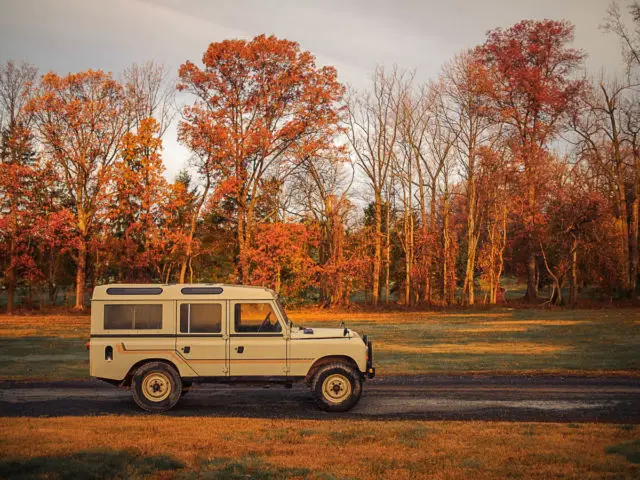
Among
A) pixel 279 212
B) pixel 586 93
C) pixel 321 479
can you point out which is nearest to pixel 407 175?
pixel 279 212

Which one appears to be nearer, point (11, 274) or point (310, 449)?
point (310, 449)

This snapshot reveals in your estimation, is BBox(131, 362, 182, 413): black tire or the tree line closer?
BBox(131, 362, 182, 413): black tire

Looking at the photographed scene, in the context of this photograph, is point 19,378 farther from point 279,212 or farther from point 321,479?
point 279,212

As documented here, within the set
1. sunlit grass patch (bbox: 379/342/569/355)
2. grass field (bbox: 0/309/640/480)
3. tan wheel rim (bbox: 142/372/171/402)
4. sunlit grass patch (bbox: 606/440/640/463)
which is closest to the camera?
grass field (bbox: 0/309/640/480)

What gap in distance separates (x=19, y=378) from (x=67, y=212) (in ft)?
90.4

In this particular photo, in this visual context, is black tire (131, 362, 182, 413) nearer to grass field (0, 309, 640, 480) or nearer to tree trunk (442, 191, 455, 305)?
grass field (0, 309, 640, 480)

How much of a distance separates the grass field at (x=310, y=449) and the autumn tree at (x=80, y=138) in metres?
34.5

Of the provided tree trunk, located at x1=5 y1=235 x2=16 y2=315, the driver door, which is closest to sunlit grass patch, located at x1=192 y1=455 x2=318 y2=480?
the driver door

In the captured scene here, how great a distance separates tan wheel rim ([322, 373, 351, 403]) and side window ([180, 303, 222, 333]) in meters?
2.43

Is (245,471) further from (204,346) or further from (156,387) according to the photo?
(156,387)

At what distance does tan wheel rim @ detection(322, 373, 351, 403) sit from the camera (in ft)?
40.4

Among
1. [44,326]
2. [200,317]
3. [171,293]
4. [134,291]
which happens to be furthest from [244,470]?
[44,326]

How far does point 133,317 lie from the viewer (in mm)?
12383

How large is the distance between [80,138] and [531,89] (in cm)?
3274
